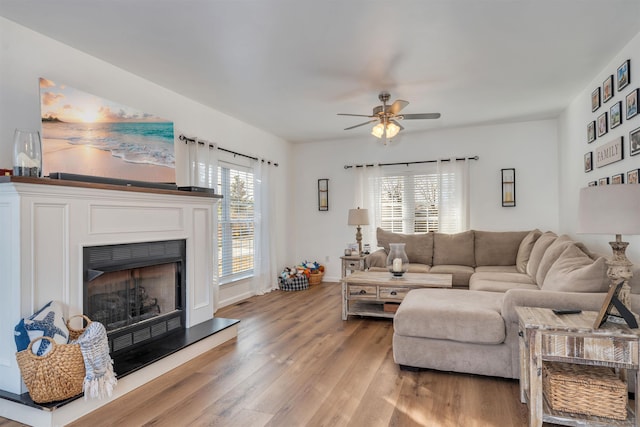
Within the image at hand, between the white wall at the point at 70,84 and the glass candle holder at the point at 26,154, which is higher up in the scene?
the white wall at the point at 70,84

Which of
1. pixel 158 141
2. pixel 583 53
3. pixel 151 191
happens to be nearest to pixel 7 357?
pixel 151 191

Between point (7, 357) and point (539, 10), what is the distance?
4058mm

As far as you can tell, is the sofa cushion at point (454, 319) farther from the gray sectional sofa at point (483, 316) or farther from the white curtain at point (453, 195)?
the white curtain at point (453, 195)

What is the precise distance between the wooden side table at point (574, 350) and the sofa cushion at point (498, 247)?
322cm

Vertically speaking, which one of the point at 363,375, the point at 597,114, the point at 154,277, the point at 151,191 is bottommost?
the point at 363,375

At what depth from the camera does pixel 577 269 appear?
2602mm

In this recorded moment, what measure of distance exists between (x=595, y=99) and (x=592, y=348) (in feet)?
9.91

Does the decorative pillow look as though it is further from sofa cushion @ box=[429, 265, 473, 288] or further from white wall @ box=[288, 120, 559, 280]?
white wall @ box=[288, 120, 559, 280]

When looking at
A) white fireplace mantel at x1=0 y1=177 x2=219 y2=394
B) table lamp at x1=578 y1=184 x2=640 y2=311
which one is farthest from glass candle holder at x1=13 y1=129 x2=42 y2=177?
table lamp at x1=578 y1=184 x2=640 y2=311

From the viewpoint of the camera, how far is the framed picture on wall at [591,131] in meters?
3.79

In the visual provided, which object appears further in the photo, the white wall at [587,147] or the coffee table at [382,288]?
the coffee table at [382,288]

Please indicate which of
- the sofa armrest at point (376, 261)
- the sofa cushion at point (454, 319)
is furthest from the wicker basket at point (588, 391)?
the sofa armrest at point (376, 261)

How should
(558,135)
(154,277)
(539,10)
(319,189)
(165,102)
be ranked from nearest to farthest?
(539,10) → (154,277) → (165,102) → (558,135) → (319,189)

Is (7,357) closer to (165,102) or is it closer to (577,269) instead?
(165,102)
